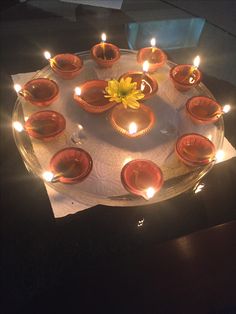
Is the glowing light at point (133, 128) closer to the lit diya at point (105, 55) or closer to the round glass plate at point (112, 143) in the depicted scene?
the round glass plate at point (112, 143)

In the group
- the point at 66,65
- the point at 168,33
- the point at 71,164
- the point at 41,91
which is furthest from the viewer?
the point at 168,33

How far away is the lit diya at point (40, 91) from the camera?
4.26 ft

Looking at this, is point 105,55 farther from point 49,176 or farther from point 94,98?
point 49,176

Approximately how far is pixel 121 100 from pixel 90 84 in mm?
209

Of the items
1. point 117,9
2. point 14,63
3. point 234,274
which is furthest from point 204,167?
point 117,9

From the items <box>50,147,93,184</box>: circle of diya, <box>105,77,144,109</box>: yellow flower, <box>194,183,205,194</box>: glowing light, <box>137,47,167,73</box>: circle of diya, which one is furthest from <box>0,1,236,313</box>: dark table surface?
<box>137,47,167,73</box>: circle of diya

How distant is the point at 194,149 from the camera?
1197 millimetres

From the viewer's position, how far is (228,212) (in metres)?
1.12

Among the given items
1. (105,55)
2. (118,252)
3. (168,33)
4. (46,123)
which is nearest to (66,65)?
(105,55)

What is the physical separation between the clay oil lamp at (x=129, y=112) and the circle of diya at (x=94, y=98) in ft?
0.16

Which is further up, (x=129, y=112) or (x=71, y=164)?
(x=129, y=112)

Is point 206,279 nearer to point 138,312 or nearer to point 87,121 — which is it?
point 138,312

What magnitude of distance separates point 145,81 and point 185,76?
0.23m

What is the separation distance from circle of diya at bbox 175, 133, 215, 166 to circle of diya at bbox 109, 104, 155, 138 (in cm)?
16
